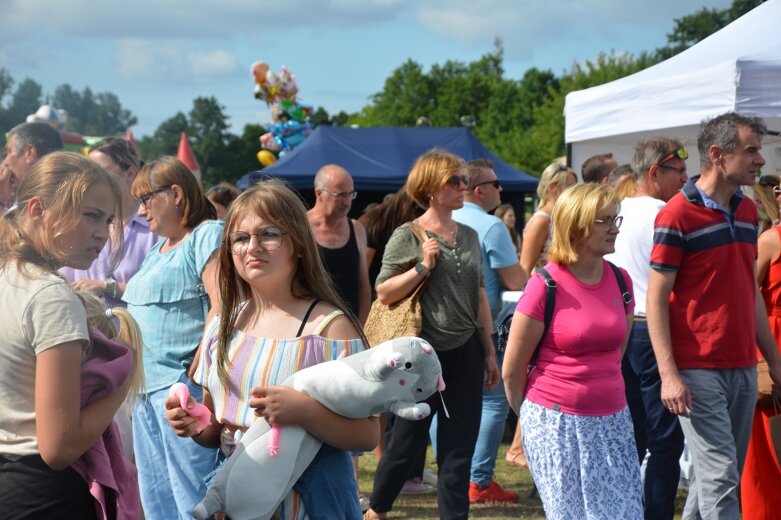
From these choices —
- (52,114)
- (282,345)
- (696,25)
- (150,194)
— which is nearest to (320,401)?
(282,345)

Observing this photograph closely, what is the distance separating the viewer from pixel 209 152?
69.1 metres

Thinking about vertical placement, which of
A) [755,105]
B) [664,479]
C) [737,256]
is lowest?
[664,479]

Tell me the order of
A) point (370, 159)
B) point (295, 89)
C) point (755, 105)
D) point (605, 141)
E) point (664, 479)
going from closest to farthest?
1. point (664, 479)
2. point (755, 105)
3. point (605, 141)
4. point (370, 159)
5. point (295, 89)

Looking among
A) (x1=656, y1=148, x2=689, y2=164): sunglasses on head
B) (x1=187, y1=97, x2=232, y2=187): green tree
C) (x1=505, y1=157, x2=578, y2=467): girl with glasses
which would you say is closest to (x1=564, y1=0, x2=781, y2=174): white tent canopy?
(x1=505, y1=157, x2=578, y2=467): girl with glasses

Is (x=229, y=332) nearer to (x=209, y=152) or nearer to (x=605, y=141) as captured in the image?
(x=605, y=141)

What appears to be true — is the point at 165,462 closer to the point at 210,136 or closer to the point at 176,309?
the point at 176,309

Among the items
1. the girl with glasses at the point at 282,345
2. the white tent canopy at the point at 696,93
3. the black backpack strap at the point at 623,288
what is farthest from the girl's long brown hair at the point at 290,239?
the white tent canopy at the point at 696,93

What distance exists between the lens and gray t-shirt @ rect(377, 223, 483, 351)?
4.77 metres

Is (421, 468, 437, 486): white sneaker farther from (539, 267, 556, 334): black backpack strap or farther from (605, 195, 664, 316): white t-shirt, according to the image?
(539, 267, 556, 334): black backpack strap

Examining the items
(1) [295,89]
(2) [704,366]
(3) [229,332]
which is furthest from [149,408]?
(1) [295,89]

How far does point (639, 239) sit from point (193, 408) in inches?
124

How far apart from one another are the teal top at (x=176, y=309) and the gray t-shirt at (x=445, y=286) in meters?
1.12

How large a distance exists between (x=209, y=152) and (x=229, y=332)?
223ft

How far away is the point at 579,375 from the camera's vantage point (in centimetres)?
378
